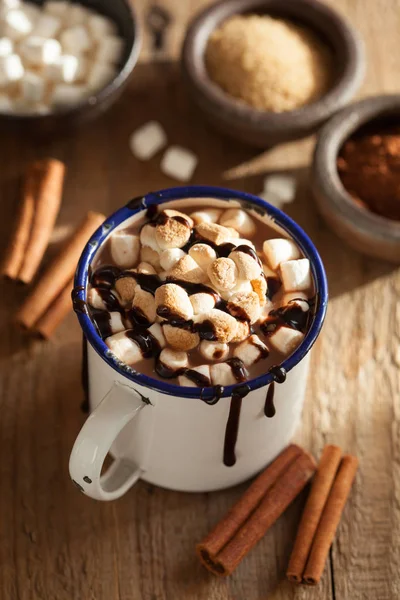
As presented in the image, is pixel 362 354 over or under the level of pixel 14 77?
under

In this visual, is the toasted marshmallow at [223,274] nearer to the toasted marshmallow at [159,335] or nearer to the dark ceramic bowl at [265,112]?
the toasted marshmallow at [159,335]

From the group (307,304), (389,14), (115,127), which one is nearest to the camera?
(307,304)

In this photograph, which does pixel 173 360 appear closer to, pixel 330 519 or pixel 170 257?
pixel 170 257

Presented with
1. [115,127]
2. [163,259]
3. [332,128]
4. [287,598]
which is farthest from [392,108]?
[287,598]

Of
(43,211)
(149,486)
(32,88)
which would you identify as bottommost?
(149,486)

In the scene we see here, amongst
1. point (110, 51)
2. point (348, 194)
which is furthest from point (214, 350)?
point (110, 51)

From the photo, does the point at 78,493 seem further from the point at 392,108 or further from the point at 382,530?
the point at 392,108

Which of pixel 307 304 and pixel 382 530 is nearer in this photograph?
pixel 307 304
